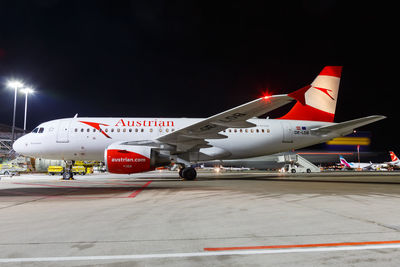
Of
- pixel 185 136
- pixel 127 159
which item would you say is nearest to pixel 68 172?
pixel 127 159

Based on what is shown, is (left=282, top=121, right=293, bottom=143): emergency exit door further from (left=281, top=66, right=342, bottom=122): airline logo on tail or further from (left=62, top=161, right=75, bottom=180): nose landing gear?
(left=62, top=161, right=75, bottom=180): nose landing gear

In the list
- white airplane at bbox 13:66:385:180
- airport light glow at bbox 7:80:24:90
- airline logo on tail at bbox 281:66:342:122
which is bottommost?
white airplane at bbox 13:66:385:180

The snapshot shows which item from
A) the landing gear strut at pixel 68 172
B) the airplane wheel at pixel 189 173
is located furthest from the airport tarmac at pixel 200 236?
the landing gear strut at pixel 68 172

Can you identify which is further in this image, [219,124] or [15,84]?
[15,84]

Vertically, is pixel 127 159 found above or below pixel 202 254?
above

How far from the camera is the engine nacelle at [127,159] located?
35.9ft

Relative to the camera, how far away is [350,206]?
206 inches

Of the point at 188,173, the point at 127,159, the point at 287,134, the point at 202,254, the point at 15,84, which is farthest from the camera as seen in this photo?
the point at 15,84

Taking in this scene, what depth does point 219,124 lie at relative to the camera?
11.5 metres

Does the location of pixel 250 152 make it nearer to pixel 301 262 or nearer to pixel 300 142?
pixel 300 142

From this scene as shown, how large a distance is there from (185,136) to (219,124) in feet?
6.09

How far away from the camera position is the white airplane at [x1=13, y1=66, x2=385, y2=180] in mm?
11312

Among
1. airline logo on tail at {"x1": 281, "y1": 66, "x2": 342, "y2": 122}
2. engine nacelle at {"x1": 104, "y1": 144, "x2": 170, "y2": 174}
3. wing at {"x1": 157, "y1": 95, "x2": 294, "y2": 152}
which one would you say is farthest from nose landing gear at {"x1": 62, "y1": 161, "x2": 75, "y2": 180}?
airline logo on tail at {"x1": 281, "y1": 66, "x2": 342, "y2": 122}

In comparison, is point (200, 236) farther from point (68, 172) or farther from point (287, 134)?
point (68, 172)
